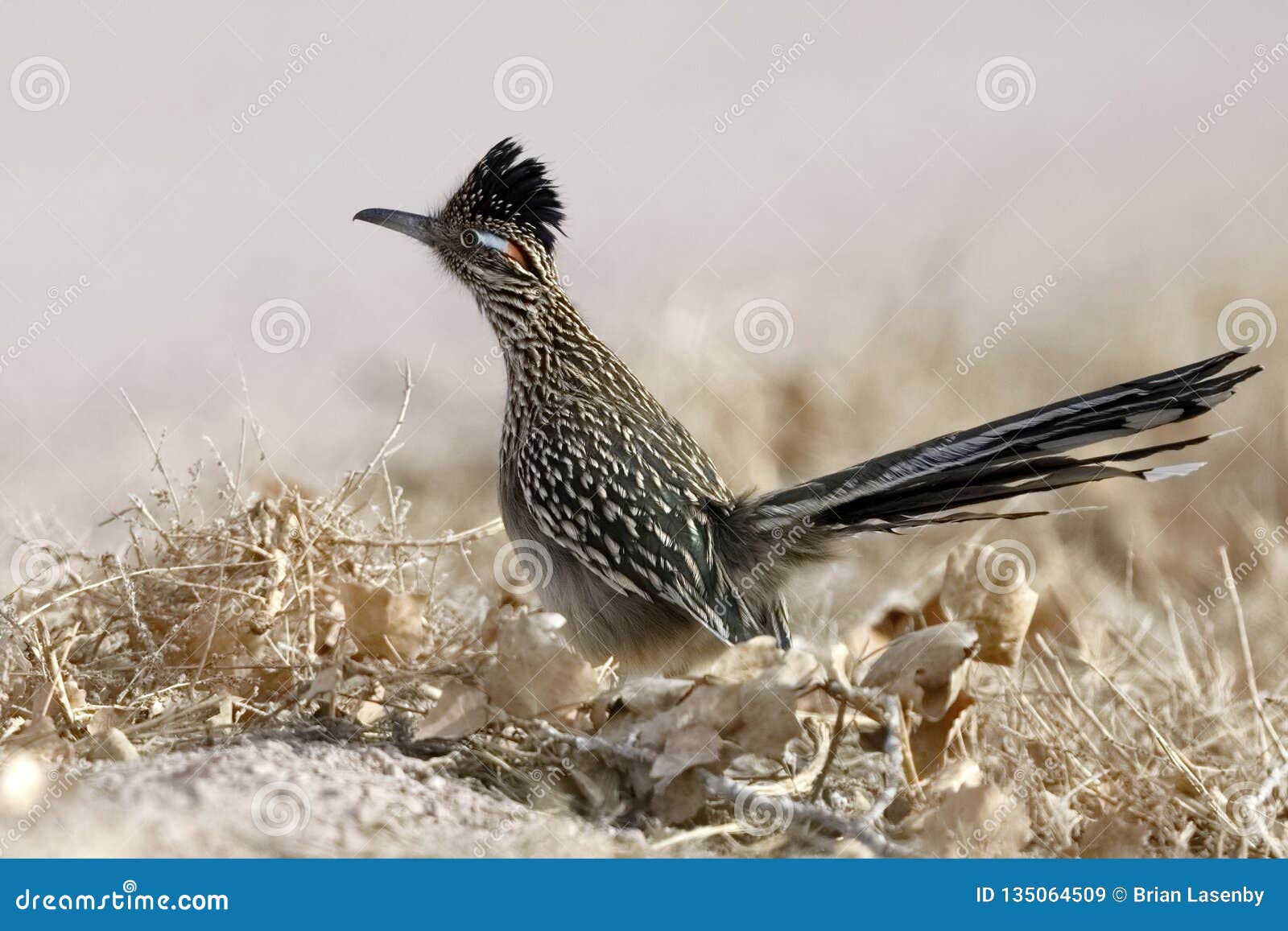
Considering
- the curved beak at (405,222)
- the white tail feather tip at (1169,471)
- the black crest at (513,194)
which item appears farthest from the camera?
the curved beak at (405,222)

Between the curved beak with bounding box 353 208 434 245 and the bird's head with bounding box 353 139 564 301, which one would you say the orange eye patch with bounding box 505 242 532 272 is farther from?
the curved beak with bounding box 353 208 434 245

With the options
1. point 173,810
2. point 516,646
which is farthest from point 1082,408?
point 173,810

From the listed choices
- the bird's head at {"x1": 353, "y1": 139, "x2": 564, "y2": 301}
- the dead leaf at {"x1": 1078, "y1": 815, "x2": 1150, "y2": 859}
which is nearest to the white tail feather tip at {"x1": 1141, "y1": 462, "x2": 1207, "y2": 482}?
the dead leaf at {"x1": 1078, "y1": 815, "x2": 1150, "y2": 859}

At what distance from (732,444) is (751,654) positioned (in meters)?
4.56

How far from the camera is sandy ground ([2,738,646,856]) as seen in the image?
92.5 inches

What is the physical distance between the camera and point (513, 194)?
15.4 feet

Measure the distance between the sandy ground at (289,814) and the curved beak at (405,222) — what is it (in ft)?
8.65

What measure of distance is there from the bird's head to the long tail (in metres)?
1.66

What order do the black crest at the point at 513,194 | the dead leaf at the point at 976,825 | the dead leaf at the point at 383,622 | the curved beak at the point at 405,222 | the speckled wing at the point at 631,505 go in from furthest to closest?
the curved beak at the point at 405,222 → the black crest at the point at 513,194 → the speckled wing at the point at 631,505 → the dead leaf at the point at 383,622 → the dead leaf at the point at 976,825

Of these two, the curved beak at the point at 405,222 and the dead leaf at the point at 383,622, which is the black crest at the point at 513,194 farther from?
the dead leaf at the point at 383,622

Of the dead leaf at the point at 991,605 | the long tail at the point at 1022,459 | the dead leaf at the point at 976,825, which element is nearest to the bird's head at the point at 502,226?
the long tail at the point at 1022,459

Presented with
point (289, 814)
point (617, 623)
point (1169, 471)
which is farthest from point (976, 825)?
point (617, 623)

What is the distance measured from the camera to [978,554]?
10.9 feet

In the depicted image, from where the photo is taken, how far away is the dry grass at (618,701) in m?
2.69
